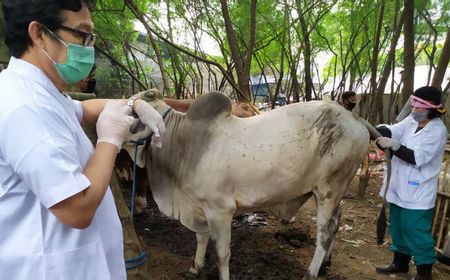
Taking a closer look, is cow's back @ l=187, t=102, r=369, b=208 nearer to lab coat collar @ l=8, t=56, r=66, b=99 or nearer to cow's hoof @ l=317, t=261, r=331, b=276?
cow's hoof @ l=317, t=261, r=331, b=276

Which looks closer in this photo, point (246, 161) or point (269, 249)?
point (246, 161)

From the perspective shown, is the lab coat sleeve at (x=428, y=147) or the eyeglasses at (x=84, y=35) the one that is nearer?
the eyeglasses at (x=84, y=35)

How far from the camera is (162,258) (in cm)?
397

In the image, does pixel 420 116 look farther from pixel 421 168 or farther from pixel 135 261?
pixel 135 261

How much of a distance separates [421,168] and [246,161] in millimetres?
1727

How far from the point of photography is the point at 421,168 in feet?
11.9

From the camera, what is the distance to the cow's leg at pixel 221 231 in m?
3.15

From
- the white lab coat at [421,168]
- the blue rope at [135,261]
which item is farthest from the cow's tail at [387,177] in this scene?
the blue rope at [135,261]

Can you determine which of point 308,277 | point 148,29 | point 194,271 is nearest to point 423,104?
point 308,277

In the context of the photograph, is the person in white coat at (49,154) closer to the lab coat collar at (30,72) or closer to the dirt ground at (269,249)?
the lab coat collar at (30,72)

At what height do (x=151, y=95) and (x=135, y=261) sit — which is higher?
(x=151, y=95)

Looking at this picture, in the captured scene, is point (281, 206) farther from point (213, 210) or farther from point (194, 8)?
point (194, 8)

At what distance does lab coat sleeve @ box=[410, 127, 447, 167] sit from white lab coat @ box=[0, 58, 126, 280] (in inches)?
122

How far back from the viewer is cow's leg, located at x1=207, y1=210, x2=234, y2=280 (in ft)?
10.3
